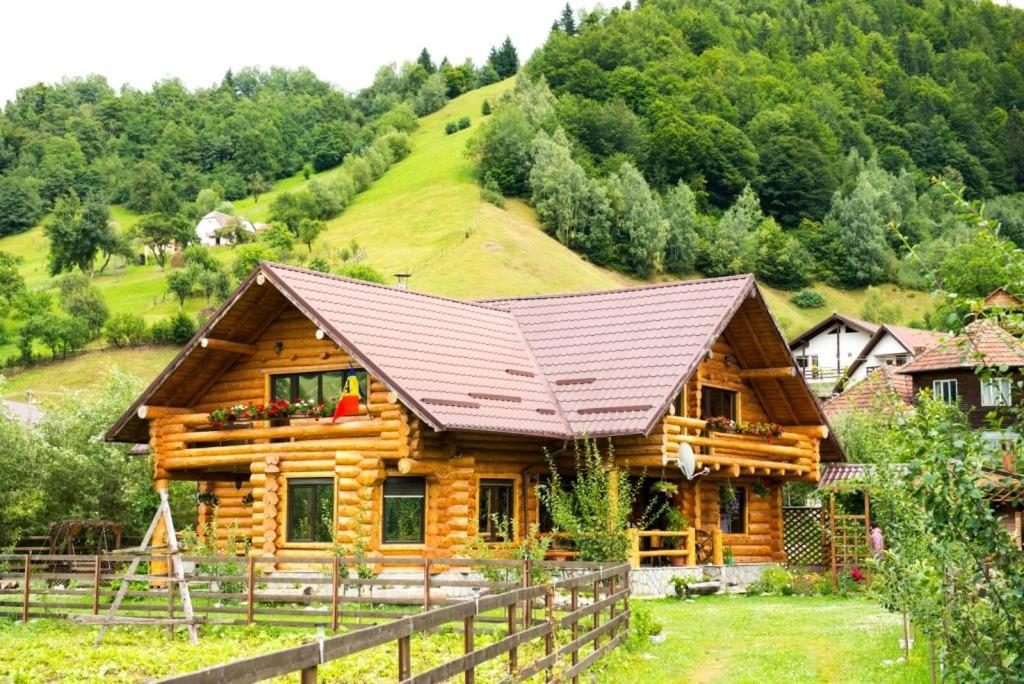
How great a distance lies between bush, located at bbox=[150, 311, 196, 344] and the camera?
78188 millimetres

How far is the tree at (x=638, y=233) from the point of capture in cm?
10212

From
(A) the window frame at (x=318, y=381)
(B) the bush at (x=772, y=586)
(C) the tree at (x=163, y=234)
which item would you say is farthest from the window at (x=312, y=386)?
(C) the tree at (x=163, y=234)

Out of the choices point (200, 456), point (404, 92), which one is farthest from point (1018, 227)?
point (200, 456)

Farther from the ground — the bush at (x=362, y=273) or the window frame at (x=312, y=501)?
the bush at (x=362, y=273)

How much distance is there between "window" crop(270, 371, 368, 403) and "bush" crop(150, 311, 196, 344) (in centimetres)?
5384

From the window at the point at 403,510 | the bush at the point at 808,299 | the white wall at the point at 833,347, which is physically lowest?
the window at the point at 403,510

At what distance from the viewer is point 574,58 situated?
136625 millimetres

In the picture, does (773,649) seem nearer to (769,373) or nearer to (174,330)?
(769,373)

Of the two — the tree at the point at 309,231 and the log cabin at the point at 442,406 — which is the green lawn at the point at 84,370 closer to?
the tree at the point at 309,231

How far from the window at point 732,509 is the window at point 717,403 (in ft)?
5.41

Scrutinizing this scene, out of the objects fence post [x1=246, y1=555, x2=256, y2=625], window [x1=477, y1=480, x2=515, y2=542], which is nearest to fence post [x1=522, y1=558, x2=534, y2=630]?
fence post [x1=246, y1=555, x2=256, y2=625]

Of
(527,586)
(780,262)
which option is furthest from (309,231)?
(527,586)

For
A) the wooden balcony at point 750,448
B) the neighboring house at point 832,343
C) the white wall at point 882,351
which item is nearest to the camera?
the wooden balcony at point 750,448

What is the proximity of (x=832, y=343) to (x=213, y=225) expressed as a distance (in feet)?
216
